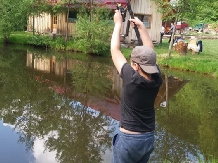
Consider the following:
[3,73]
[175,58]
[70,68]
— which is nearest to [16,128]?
[3,73]

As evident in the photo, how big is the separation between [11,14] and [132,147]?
2234 centimetres

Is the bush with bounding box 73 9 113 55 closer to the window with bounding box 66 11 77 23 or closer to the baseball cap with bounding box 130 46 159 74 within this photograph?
the window with bounding box 66 11 77 23

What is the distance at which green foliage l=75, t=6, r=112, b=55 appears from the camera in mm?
19906

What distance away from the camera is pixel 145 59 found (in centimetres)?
303

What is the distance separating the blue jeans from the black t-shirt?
3.1 inches

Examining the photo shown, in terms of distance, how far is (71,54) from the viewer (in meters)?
21.1

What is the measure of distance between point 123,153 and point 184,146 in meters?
4.26

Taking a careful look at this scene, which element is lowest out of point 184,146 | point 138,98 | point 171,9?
point 184,146

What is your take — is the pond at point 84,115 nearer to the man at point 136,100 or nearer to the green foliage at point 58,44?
the man at point 136,100

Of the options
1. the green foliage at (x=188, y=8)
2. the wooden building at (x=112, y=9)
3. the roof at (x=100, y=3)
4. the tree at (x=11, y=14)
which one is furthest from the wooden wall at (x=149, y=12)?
the tree at (x=11, y=14)

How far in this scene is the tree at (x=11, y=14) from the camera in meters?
23.1

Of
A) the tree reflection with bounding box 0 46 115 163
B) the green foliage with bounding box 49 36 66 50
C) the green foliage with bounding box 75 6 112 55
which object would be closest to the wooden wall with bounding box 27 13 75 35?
the green foliage with bounding box 49 36 66 50

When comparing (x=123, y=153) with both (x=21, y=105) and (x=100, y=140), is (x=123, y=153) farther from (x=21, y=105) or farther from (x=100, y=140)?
(x=21, y=105)

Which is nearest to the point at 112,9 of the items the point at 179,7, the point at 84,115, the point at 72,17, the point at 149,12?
the point at 149,12
